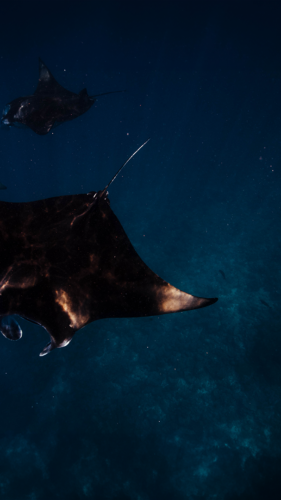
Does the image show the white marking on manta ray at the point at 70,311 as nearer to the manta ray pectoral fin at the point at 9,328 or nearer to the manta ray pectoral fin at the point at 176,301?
the manta ray pectoral fin at the point at 9,328

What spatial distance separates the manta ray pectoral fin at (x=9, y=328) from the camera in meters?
2.76

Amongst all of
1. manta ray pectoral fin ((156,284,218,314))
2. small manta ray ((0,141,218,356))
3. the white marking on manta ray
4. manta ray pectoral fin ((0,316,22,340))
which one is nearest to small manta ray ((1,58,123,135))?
small manta ray ((0,141,218,356))

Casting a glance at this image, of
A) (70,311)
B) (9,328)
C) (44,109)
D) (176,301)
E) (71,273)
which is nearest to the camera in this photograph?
(9,328)

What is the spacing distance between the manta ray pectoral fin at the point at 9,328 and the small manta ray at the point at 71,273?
0.4 inches

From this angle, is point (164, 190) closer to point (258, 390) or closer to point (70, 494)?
point (258, 390)

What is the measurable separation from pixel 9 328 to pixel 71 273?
98 centimetres

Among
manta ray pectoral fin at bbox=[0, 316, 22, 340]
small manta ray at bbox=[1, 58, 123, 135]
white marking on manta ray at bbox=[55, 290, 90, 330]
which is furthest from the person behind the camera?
small manta ray at bbox=[1, 58, 123, 135]

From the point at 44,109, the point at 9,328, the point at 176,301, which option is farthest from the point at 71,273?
the point at 44,109

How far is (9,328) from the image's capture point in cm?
284

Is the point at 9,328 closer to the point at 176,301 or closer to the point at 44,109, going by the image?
the point at 176,301

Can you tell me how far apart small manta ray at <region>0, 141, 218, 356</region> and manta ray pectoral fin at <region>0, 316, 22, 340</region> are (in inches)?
0.4

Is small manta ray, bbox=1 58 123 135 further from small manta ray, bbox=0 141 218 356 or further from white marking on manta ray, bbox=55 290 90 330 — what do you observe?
white marking on manta ray, bbox=55 290 90 330

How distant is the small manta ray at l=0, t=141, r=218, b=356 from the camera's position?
9.37 ft

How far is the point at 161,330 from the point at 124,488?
7.87 meters
